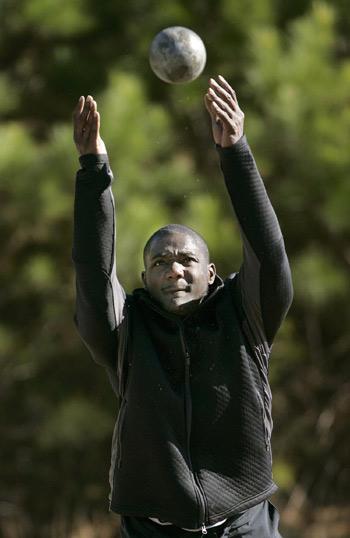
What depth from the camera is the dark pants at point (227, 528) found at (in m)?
2.97

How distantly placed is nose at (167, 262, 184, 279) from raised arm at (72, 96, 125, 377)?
0.17 metres

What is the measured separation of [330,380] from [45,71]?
3032mm

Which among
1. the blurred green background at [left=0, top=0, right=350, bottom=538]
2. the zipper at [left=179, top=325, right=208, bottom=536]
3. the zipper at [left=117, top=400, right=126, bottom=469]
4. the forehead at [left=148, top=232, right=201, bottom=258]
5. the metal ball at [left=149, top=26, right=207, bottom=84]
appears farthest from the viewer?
the blurred green background at [left=0, top=0, right=350, bottom=538]

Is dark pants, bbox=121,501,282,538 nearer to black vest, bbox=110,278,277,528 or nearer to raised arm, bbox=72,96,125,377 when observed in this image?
black vest, bbox=110,278,277,528

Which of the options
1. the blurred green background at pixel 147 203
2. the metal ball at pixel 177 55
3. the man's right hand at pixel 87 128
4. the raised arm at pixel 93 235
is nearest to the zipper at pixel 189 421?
the raised arm at pixel 93 235

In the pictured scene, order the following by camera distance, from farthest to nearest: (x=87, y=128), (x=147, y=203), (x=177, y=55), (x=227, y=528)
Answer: (x=147, y=203) < (x=177, y=55) < (x=87, y=128) < (x=227, y=528)

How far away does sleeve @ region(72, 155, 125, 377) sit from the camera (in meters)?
3.04

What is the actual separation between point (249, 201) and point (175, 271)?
0.32 metres

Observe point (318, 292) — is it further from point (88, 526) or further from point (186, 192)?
point (88, 526)

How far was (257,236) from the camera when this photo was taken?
2980 mm

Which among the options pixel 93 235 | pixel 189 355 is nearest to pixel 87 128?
pixel 93 235

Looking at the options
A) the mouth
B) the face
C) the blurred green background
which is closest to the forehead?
the face

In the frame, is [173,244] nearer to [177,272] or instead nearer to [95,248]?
[177,272]

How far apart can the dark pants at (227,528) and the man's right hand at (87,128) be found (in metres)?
1.09
